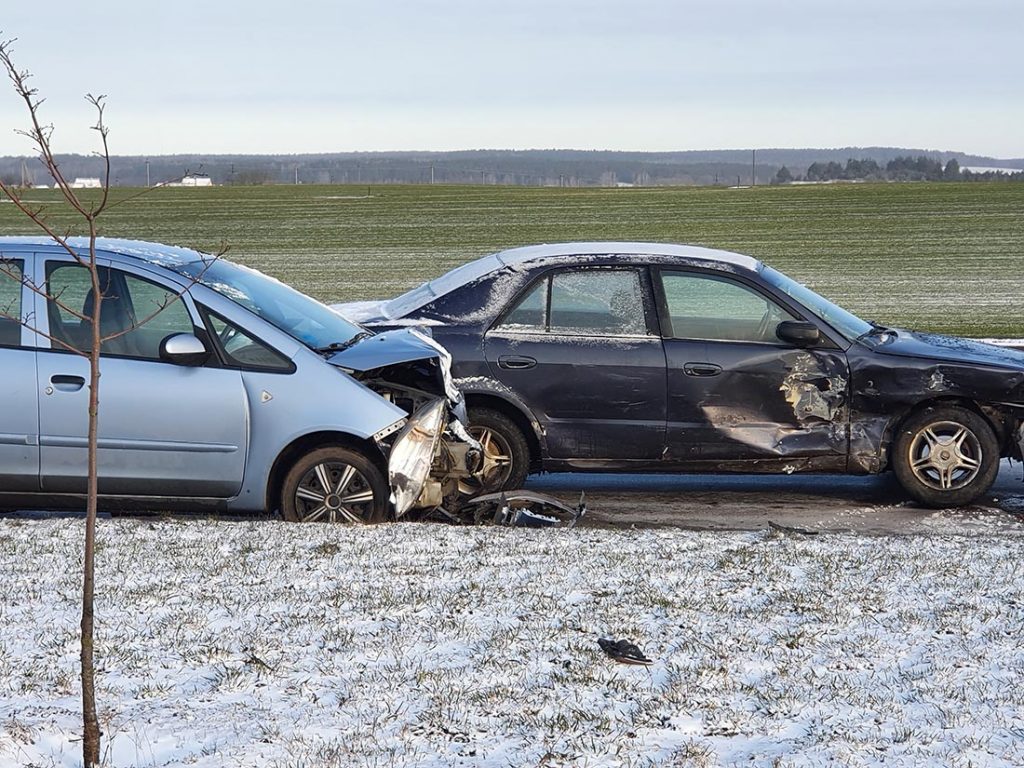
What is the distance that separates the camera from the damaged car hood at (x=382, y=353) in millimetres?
7371

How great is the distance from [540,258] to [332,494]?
91.3 inches

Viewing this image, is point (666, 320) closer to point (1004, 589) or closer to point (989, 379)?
point (989, 379)

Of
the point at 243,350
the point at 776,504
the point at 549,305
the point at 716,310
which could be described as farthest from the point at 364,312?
the point at 776,504

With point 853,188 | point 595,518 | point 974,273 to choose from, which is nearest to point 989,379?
point 595,518

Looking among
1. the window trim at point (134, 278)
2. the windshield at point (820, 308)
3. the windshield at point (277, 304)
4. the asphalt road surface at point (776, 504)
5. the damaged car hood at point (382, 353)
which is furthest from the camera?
the windshield at point (820, 308)

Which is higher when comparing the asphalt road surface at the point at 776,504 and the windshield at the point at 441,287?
the windshield at the point at 441,287

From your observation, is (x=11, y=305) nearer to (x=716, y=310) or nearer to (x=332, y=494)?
(x=332, y=494)

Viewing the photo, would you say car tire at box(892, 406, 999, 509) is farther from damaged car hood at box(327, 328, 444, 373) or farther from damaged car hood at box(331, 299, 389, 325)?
damaged car hood at box(331, 299, 389, 325)

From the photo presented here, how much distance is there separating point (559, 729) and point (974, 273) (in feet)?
99.0

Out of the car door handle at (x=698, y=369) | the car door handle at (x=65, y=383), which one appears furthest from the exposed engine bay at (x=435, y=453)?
the car door handle at (x=65, y=383)

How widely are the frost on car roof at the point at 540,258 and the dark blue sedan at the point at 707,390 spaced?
132mm

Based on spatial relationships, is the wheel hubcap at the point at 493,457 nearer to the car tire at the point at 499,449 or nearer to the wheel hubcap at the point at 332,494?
the car tire at the point at 499,449

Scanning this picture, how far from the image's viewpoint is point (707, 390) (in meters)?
8.34

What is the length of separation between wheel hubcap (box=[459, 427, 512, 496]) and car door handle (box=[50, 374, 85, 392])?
7.96 feet
